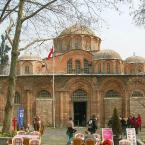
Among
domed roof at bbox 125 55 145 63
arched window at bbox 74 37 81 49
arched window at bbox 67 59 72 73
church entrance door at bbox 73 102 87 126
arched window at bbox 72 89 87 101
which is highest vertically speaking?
arched window at bbox 74 37 81 49

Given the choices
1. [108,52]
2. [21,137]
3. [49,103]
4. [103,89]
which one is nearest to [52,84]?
[49,103]

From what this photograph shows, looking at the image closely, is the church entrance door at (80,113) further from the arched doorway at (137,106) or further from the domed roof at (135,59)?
the domed roof at (135,59)

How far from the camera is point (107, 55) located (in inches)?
1882

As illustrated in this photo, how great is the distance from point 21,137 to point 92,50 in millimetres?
35492

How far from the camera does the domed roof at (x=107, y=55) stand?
47.8 m

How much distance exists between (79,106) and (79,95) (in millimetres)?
1041

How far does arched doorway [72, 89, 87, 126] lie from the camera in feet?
142

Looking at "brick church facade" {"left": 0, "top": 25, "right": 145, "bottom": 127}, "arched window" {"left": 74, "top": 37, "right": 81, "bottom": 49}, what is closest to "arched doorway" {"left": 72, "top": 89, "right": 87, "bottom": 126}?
"brick church facade" {"left": 0, "top": 25, "right": 145, "bottom": 127}

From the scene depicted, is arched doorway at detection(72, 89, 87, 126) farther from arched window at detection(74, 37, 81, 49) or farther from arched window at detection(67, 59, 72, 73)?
arched window at detection(74, 37, 81, 49)

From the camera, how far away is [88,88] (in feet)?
143

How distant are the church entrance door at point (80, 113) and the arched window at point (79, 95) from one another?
0.48m

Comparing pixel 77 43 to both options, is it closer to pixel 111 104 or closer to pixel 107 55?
pixel 107 55

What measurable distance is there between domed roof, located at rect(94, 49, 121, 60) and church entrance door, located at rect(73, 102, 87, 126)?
6.30 metres

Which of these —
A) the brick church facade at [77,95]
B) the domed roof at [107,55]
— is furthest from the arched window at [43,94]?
the domed roof at [107,55]
